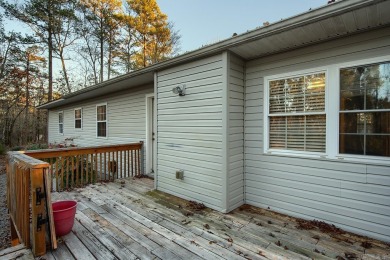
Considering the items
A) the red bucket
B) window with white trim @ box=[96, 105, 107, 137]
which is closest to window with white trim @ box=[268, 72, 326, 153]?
the red bucket

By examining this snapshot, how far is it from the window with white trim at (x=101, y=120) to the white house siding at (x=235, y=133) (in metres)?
5.46

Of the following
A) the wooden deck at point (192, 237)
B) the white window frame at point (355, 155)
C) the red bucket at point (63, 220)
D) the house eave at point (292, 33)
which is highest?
the house eave at point (292, 33)

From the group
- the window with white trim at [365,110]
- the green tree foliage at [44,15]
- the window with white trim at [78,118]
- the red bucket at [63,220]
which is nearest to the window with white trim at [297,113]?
the window with white trim at [365,110]

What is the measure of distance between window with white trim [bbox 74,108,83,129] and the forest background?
5.11 meters

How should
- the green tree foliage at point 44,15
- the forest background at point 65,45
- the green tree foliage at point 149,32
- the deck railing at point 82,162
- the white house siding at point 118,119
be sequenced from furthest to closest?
the green tree foliage at point 149,32 < the forest background at point 65,45 < the green tree foliage at point 44,15 < the white house siding at point 118,119 < the deck railing at point 82,162

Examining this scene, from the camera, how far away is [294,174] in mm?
3145

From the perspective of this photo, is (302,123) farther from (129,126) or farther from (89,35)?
(89,35)

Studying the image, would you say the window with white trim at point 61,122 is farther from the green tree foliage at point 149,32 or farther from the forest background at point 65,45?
the green tree foliage at point 149,32

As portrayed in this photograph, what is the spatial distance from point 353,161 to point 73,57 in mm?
16216

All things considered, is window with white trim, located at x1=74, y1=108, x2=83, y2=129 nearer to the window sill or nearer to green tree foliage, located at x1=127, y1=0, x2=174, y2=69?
green tree foliage, located at x1=127, y1=0, x2=174, y2=69

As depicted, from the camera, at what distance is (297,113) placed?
312 cm

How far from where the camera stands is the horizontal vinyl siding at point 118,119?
19.4ft

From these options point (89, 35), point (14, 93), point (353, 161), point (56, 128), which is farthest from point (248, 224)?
point (14, 93)

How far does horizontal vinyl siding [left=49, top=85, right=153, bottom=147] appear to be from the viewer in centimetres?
590
